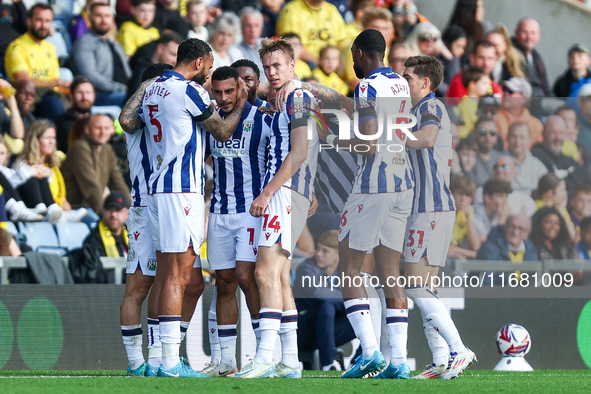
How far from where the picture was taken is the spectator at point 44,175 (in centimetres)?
814

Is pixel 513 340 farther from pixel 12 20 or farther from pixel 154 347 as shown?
pixel 12 20

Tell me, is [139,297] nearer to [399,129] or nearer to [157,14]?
[399,129]

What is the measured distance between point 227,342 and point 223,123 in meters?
1.52

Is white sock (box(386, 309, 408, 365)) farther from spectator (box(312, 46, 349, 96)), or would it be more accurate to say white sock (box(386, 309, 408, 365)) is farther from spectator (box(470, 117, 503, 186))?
spectator (box(312, 46, 349, 96))

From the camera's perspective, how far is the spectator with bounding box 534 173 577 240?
8164mm

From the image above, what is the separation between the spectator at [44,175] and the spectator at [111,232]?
50 cm

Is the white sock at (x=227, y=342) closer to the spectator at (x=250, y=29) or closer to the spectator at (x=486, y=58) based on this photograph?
the spectator at (x=250, y=29)

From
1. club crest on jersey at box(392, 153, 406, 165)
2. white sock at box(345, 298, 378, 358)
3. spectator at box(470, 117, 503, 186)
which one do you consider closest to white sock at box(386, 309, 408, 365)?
white sock at box(345, 298, 378, 358)

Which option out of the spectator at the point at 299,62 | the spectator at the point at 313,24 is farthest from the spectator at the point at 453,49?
the spectator at the point at 299,62

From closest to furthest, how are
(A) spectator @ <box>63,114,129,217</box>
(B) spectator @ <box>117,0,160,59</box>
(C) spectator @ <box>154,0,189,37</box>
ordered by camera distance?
(A) spectator @ <box>63,114,129,217</box>
(B) spectator @ <box>117,0,160,59</box>
(C) spectator @ <box>154,0,189,37</box>

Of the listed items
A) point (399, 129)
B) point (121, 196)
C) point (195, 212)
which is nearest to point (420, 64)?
point (399, 129)

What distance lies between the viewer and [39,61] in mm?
9148

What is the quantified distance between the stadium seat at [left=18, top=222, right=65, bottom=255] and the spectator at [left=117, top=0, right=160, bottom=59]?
8.80 feet

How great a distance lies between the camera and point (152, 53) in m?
9.53
